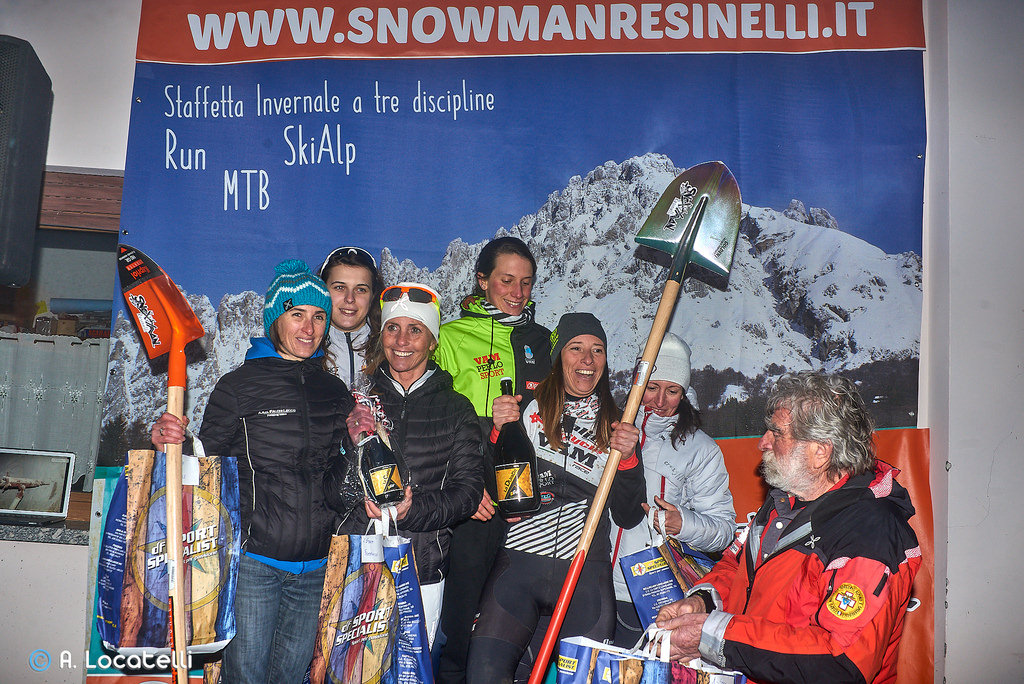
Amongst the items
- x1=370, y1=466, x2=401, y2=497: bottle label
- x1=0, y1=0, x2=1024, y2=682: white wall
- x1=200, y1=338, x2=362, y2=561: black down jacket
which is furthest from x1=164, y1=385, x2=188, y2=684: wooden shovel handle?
x1=0, y1=0, x2=1024, y2=682: white wall

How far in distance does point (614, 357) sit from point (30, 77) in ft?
8.01

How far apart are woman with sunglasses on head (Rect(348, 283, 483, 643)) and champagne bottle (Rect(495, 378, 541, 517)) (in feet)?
0.28

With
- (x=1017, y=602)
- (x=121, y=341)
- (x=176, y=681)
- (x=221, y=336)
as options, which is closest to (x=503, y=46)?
(x=221, y=336)

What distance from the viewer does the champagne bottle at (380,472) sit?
106 inches

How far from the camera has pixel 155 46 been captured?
332cm

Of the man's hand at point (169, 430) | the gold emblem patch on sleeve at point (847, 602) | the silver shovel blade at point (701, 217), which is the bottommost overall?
the gold emblem patch on sleeve at point (847, 602)

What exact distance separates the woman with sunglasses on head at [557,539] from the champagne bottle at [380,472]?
17.5 inches

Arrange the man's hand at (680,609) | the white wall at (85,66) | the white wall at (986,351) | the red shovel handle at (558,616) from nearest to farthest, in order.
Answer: the man's hand at (680,609) < the red shovel handle at (558,616) < the white wall at (986,351) < the white wall at (85,66)

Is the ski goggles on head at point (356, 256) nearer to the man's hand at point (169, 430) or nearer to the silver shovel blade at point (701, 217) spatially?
the man's hand at point (169, 430)

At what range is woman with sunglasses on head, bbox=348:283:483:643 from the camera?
2.79m

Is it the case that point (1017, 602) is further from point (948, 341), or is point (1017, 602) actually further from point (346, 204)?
point (346, 204)

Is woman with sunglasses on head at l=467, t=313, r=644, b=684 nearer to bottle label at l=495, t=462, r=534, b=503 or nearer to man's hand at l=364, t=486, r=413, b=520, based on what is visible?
bottle label at l=495, t=462, r=534, b=503

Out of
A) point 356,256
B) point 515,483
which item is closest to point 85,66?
point 356,256

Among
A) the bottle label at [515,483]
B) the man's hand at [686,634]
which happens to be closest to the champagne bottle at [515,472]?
the bottle label at [515,483]
